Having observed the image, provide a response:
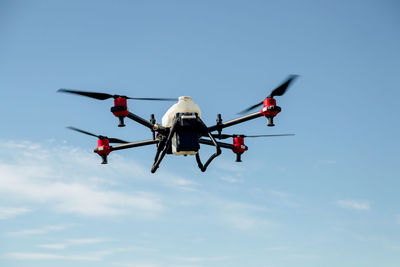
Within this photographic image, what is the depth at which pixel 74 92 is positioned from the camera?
26734mm

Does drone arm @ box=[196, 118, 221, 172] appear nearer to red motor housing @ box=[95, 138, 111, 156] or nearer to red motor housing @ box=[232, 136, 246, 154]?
red motor housing @ box=[232, 136, 246, 154]

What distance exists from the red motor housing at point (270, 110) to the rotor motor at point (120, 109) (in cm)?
766

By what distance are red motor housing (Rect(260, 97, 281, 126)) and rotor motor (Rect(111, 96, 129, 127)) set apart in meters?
7.66

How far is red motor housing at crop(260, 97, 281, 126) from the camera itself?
28.2m

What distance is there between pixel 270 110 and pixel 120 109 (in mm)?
8302

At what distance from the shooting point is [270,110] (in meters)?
28.2

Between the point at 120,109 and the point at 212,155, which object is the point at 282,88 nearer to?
the point at 212,155

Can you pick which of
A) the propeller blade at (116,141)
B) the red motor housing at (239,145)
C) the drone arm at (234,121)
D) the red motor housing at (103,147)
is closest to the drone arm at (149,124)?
the drone arm at (234,121)

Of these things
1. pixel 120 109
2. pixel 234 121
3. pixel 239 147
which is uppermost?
pixel 120 109

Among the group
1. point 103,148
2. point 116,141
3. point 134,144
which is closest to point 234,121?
point 134,144

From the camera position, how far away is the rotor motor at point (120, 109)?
86.3ft

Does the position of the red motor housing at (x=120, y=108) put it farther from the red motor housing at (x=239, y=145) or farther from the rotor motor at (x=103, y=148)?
the red motor housing at (x=239, y=145)

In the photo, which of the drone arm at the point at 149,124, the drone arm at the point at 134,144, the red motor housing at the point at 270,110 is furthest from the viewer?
the drone arm at the point at 134,144

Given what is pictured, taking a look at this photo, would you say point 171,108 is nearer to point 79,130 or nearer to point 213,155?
point 213,155
